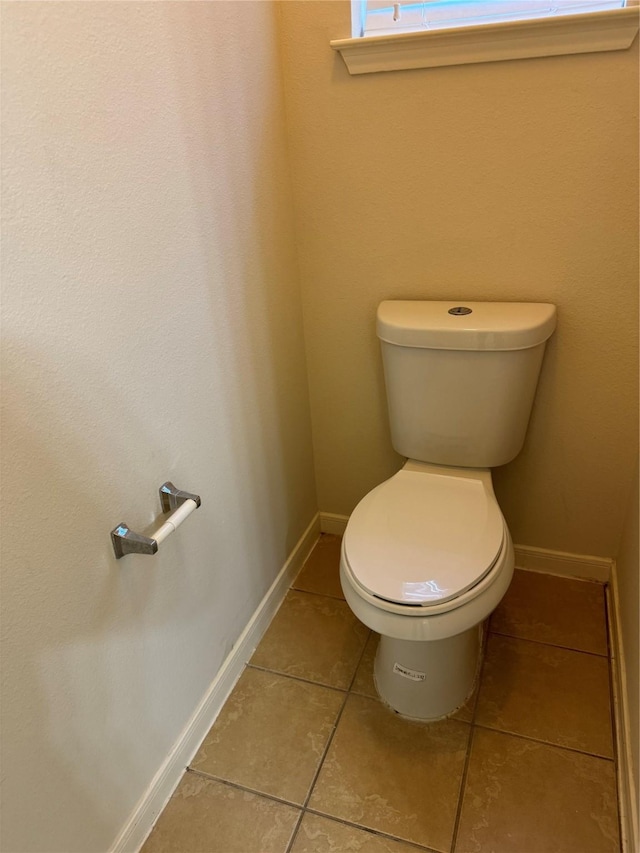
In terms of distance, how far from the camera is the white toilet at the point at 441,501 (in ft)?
3.86

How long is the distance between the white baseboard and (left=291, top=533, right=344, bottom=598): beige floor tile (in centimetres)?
3

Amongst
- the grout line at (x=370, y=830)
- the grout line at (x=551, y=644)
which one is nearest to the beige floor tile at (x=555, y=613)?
the grout line at (x=551, y=644)

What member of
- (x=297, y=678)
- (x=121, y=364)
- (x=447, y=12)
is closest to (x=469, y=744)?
(x=297, y=678)

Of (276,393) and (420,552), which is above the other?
(276,393)

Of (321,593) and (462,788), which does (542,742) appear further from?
(321,593)

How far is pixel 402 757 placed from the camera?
1.33 m

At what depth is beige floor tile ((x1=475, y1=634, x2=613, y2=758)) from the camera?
136 cm

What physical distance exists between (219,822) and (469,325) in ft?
4.00

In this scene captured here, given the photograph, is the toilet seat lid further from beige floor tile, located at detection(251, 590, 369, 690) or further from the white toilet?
beige floor tile, located at detection(251, 590, 369, 690)

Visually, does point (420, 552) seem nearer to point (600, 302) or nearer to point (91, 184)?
point (600, 302)

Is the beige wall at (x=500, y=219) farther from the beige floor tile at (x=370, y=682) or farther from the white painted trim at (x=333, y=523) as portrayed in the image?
the beige floor tile at (x=370, y=682)

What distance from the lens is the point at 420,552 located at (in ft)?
4.08

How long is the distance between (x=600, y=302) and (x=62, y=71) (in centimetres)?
121

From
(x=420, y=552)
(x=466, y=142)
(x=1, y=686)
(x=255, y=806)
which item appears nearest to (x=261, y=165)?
(x=466, y=142)
